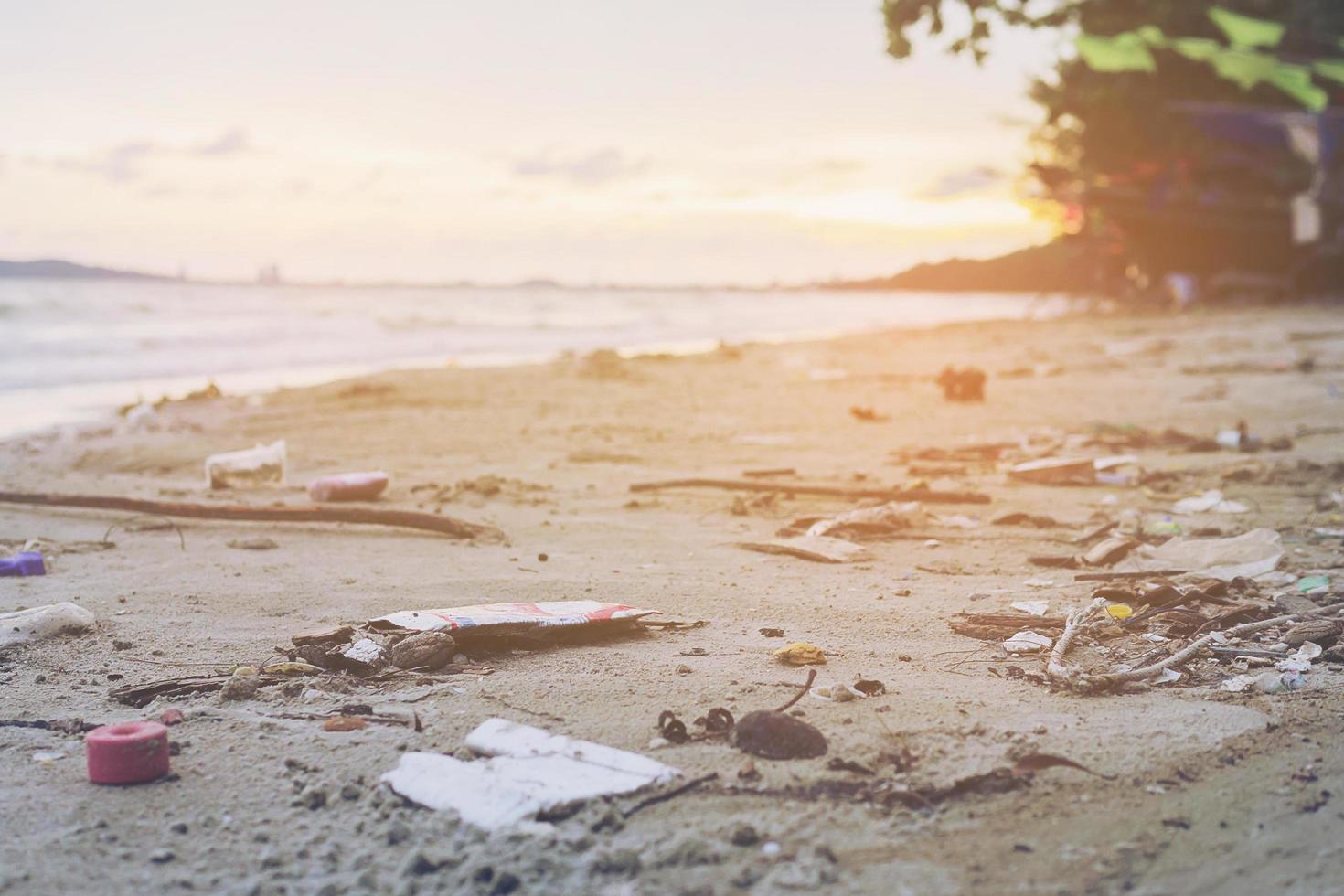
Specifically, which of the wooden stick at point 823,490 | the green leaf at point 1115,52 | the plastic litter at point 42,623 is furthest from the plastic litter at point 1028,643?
the green leaf at point 1115,52

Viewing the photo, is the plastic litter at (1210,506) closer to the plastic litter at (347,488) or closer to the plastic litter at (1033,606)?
the plastic litter at (1033,606)

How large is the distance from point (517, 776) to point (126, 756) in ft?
2.42

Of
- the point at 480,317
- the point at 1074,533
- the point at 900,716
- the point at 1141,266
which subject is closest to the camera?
the point at 900,716

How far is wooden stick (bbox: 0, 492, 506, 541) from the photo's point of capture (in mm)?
4242

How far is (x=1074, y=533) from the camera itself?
13.9 feet

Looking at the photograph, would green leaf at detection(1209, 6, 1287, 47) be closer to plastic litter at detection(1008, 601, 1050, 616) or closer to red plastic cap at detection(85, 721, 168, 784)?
plastic litter at detection(1008, 601, 1050, 616)

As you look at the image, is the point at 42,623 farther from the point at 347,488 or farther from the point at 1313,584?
the point at 1313,584

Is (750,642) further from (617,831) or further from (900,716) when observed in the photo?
(617,831)

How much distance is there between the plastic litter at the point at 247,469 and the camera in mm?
5488

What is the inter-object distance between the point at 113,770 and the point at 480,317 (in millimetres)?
29324

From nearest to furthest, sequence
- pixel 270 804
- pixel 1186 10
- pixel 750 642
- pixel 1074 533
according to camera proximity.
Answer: pixel 270 804, pixel 750 642, pixel 1074 533, pixel 1186 10

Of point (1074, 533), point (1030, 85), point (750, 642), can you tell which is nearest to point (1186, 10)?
point (1030, 85)

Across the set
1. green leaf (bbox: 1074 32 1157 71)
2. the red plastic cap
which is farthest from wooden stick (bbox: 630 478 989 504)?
green leaf (bbox: 1074 32 1157 71)

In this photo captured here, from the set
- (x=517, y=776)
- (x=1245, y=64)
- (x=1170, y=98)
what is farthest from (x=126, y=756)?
(x=1170, y=98)
